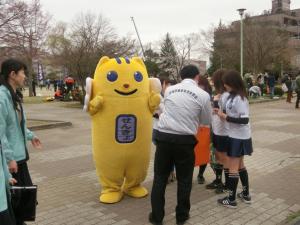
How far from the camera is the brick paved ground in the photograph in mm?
4770

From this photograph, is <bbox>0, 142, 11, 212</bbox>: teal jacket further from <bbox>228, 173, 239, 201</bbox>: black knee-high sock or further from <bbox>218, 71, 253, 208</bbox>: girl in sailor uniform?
<bbox>228, 173, 239, 201</bbox>: black knee-high sock

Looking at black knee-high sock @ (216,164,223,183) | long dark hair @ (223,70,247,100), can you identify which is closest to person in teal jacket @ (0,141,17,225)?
long dark hair @ (223,70,247,100)

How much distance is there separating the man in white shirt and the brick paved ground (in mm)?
381

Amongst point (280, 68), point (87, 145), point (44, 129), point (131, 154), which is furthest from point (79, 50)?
point (280, 68)

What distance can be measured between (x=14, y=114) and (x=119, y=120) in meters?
1.71

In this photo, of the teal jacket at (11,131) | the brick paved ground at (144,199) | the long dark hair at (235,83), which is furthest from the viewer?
the long dark hair at (235,83)

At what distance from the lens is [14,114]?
143 inches

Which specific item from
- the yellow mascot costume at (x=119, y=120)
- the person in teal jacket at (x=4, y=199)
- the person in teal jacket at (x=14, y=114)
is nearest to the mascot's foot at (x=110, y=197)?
the yellow mascot costume at (x=119, y=120)

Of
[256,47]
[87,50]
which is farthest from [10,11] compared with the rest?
[256,47]

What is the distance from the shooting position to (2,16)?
45.6 ft

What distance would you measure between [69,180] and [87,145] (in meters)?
3.08

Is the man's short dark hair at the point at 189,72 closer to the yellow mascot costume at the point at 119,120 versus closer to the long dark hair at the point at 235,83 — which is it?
the long dark hair at the point at 235,83

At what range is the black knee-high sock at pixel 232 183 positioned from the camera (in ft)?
16.5

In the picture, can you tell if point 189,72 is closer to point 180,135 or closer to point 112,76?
point 180,135
